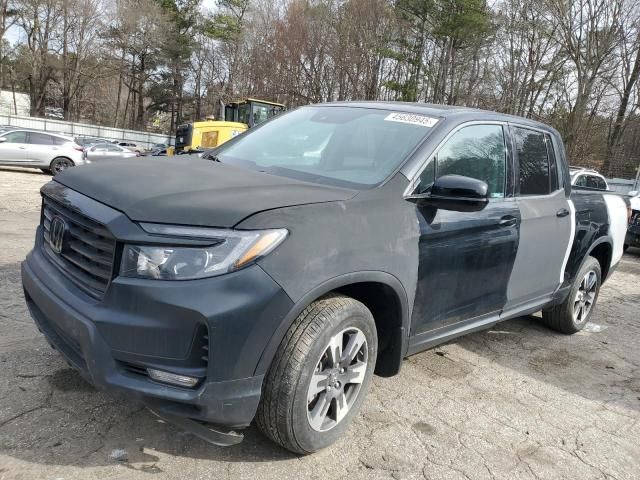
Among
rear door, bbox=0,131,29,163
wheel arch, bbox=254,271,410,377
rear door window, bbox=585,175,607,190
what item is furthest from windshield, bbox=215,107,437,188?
rear door, bbox=0,131,29,163

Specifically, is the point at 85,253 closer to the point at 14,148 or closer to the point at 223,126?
the point at 223,126

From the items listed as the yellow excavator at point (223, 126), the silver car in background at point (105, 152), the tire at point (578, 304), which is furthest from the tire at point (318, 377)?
the silver car in background at point (105, 152)

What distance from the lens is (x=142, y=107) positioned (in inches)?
2119

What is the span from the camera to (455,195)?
111 inches

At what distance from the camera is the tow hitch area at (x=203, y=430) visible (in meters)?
2.21

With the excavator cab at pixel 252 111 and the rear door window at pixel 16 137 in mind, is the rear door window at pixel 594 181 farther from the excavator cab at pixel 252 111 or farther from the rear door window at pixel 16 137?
the rear door window at pixel 16 137

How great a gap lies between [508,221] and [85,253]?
8.32 feet

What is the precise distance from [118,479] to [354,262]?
4.64ft

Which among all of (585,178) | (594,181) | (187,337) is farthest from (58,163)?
(187,337)

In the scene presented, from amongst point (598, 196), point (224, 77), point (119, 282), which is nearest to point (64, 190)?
point (119, 282)

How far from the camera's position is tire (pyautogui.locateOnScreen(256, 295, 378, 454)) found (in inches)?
91.2

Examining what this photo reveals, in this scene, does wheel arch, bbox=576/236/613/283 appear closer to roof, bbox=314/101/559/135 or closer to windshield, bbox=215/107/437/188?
roof, bbox=314/101/559/135

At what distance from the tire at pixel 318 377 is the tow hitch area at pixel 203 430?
0.20m

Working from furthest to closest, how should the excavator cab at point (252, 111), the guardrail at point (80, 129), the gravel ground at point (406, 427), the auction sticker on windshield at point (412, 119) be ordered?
the guardrail at point (80, 129), the excavator cab at point (252, 111), the auction sticker on windshield at point (412, 119), the gravel ground at point (406, 427)
